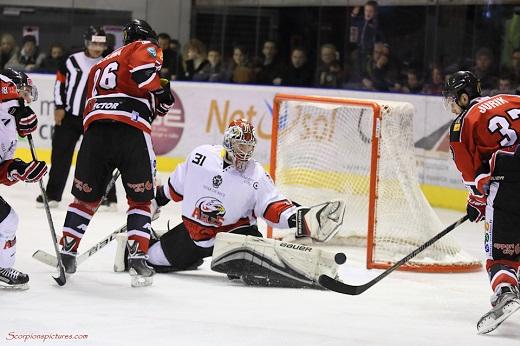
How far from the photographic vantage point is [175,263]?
559cm

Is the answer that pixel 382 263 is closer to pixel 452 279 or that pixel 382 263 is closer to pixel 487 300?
pixel 452 279

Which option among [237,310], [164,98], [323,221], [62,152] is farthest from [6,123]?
[62,152]

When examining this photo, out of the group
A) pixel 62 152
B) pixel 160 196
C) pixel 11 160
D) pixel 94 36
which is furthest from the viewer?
pixel 62 152

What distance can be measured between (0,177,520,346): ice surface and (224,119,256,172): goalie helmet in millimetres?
615

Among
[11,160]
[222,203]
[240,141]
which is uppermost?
[240,141]

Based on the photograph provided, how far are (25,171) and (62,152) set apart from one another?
2.98m

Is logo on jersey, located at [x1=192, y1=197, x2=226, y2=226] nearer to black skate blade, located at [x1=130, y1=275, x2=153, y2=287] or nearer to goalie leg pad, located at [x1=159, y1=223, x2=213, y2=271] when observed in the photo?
goalie leg pad, located at [x1=159, y1=223, x2=213, y2=271]

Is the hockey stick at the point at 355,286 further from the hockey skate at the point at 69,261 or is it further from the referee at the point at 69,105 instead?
the referee at the point at 69,105

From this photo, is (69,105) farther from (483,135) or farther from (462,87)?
(483,135)

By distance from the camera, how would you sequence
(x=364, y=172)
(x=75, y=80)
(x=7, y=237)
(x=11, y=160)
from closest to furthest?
(x=7, y=237)
(x=11, y=160)
(x=364, y=172)
(x=75, y=80)

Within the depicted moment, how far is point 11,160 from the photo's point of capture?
Result: 508 centimetres

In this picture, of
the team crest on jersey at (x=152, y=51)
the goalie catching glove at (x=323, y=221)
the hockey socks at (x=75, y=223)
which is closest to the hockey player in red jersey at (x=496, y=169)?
the goalie catching glove at (x=323, y=221)

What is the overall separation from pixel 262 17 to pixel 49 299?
665cm

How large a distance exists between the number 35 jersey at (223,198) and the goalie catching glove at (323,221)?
0.46ft
